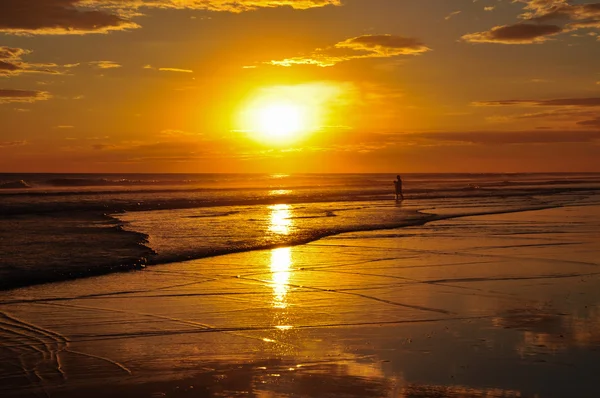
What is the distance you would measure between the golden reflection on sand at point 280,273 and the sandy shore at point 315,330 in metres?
0.07

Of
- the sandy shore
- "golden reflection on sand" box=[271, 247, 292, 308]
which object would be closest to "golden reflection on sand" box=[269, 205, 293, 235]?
"golden reflection on sand" box=[271, 247, 292, 308]

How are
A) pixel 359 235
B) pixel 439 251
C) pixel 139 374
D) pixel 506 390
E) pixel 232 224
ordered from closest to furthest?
pixel 506 390, pixel 139 374, pixel 439 251, pixel 359 235, pixel 232 224

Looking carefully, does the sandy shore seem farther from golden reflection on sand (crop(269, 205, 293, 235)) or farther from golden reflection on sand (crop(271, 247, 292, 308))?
golden reflection on sand (crop(269, 205, 293, 235))

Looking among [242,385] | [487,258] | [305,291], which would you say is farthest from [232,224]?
[242,385]

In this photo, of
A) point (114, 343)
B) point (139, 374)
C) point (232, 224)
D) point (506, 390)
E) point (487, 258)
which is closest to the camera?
point (506, 390)

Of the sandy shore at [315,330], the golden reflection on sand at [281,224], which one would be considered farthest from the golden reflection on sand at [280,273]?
the golden reflection on sand at [281,224]

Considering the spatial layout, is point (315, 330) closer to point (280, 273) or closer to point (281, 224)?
point (280, 273)

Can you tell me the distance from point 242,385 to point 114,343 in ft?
8.71

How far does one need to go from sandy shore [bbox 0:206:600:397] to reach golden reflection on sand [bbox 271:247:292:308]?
2.8 inches

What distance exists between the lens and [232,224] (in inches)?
1148

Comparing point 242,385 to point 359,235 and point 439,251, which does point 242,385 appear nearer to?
point 439,251

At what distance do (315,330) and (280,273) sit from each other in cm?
563

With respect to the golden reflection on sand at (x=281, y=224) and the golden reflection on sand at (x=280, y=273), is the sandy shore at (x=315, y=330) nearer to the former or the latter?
the golden reflection on sand at (x=280, y=273)

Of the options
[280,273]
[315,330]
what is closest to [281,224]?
[280,273]
